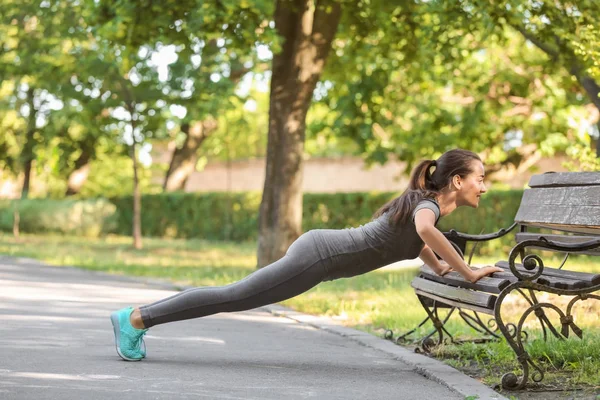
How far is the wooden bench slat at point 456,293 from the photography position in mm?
6123

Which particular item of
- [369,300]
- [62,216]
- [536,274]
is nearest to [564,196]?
[536,274]

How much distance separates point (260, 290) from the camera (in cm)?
643

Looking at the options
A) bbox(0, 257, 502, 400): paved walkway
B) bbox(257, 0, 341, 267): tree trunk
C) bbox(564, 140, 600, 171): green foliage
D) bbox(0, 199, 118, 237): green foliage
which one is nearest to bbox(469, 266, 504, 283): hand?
bbox(0, 257, 502, 400): paved walkway

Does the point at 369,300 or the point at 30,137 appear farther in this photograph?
the point at 30,137

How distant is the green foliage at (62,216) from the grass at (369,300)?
5.24 meters

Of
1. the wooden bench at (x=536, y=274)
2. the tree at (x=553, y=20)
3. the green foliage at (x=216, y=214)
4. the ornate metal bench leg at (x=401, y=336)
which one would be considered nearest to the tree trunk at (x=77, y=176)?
the green foliage at (x=216, y=214)

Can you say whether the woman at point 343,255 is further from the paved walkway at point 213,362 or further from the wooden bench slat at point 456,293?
the paved walkway at point 213,362

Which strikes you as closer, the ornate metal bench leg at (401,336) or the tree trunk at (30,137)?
the ornate metal bench leg at (401,336)

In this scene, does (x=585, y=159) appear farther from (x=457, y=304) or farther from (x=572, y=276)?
(x=457, y=304)

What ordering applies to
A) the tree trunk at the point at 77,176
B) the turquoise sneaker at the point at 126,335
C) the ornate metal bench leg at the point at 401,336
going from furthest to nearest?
the tree trunk at the point at 77,176, the ornate metal bench leg at the point at 401,336, the turquoise sneaker at the point at 126,335

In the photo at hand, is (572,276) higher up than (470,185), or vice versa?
(470,185)

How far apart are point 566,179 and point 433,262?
1217 mm

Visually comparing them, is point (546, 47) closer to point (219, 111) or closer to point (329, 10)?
point (329, 10)

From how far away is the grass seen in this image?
6922 millimetres
